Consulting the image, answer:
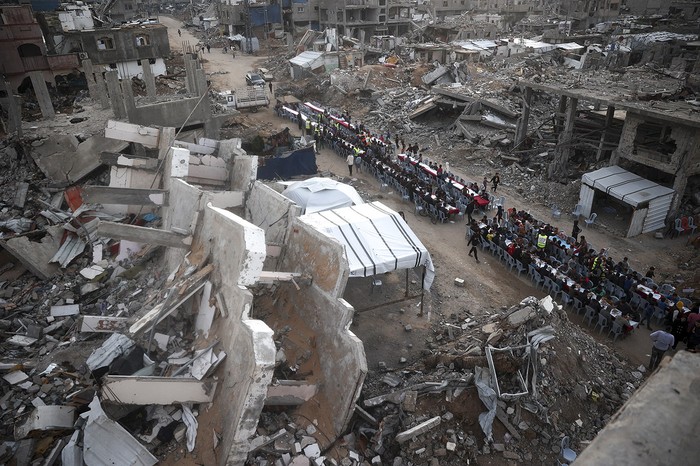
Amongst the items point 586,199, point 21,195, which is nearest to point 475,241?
point 586,199

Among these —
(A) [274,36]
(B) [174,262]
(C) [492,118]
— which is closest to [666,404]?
(B) [174,262]

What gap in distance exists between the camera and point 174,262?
1062 centimetres

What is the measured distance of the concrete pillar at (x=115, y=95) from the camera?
17922 millimetres

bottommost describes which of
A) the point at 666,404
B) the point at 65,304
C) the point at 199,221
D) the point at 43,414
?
the point at 65,304

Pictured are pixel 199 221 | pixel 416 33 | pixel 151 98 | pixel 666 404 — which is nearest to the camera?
pixel 666 404

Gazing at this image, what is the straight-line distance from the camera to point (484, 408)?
26.3 ft

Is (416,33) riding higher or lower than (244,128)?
higher

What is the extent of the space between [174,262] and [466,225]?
10648 mm

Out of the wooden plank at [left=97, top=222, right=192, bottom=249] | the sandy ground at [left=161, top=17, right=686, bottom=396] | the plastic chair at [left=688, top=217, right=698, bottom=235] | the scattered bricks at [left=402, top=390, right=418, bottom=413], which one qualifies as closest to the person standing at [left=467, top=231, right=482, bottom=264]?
the sandy ground at [left=161, top=17, right=686, bottom=396]

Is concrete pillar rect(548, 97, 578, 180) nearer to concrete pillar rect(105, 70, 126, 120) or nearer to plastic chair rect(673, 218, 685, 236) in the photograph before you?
plastic chair rect(673, 218, 685, 236)

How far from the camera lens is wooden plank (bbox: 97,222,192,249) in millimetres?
9039

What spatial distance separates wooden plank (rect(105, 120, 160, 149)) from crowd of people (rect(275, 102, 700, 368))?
9.19m

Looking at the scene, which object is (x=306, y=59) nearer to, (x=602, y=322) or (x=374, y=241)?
(x=374, y=241)

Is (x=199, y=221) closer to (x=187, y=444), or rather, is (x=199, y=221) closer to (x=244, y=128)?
(x=187, y=444)
